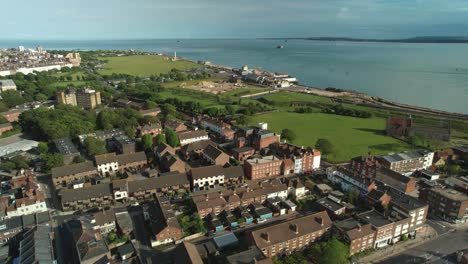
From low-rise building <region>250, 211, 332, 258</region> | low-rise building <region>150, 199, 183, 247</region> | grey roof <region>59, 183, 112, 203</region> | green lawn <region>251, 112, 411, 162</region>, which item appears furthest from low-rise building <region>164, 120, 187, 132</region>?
low-rise building <region>250, 211, 332, 258</region>

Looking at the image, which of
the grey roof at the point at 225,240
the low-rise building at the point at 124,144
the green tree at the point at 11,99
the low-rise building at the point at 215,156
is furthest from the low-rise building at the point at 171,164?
the green tree at the point at 11,99

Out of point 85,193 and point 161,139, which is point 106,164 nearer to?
point 85,193

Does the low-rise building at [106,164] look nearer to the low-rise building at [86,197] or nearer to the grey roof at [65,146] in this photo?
the grey roof at [65,146]

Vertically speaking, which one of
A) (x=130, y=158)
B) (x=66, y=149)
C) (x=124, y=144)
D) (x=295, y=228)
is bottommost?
(x=130, y=158)

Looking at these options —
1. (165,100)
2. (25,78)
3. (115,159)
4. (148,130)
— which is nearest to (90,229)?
(115,159)

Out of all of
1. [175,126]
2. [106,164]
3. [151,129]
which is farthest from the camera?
[175,126]

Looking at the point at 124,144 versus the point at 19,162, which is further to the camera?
the point at 124,144

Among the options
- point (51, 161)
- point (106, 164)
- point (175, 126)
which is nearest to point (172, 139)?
point (175, 126)

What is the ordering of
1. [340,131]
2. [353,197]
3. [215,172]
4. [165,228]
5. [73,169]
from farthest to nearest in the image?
[340,131] → [73,169] → [215,172] → [353,197] → [165,228]

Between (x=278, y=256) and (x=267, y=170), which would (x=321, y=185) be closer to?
(x=267, y=170)
